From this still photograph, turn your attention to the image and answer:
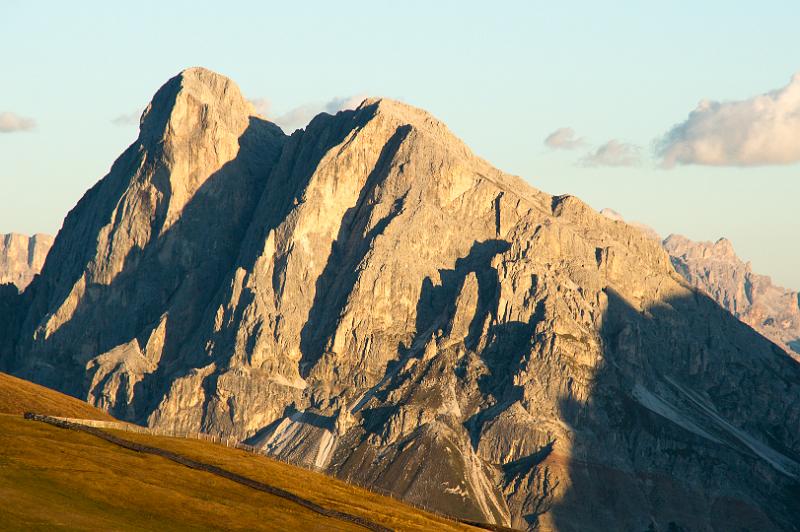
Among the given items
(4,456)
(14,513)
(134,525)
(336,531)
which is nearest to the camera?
(14,513)

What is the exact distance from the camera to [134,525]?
526ft

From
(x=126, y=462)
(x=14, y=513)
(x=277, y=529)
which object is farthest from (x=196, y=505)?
(x=14, y=513)

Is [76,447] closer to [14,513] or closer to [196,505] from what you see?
[196,505]

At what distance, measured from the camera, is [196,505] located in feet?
593

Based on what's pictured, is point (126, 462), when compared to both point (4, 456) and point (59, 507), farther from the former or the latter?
point (59, 507)

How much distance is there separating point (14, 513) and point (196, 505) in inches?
1386

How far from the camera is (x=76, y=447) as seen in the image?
650ft

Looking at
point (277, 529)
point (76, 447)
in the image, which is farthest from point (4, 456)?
point (277, 529)

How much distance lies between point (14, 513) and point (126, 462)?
5082 cm

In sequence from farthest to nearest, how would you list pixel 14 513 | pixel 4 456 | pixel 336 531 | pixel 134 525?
1. pixel 336 531
2. pixel 4 456
3. pixel 134 525
4. pixel 14 513

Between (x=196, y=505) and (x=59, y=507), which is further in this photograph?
(x=196, y=505)

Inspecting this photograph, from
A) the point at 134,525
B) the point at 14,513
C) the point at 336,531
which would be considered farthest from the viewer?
the point at 336,531

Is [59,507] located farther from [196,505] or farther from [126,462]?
[126,462]

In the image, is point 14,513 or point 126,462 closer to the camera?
point 14,513
